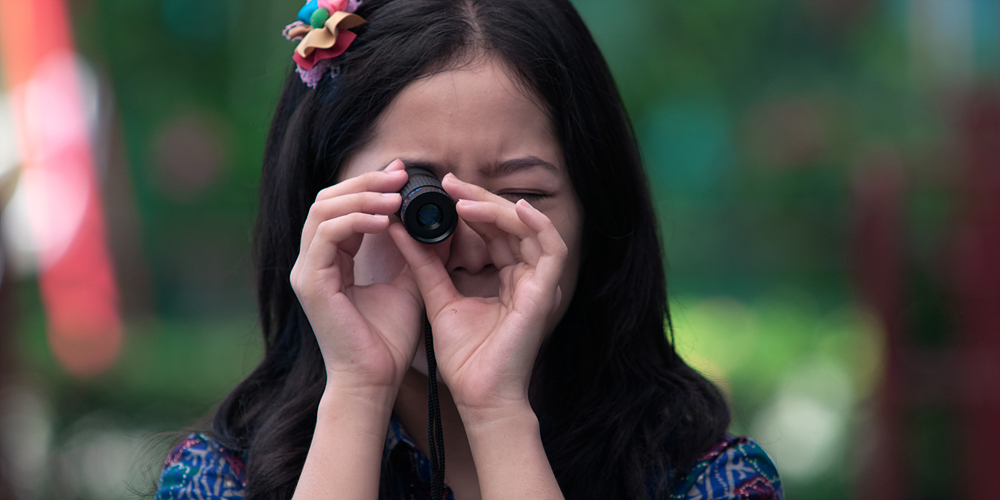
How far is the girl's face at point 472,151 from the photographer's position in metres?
1.52

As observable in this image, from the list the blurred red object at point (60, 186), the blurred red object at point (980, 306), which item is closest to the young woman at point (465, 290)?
the blurred red object at point (980, 306)

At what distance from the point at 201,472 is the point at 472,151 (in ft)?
2.65

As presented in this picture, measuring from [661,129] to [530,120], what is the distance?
11.7 ft

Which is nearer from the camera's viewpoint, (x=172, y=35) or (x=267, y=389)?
(x=267, y=389)

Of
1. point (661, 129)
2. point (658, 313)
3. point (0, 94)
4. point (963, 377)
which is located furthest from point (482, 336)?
point (0, 94)

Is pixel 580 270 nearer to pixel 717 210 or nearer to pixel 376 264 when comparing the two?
pixel 376 264

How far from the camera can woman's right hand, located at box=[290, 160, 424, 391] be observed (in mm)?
1448

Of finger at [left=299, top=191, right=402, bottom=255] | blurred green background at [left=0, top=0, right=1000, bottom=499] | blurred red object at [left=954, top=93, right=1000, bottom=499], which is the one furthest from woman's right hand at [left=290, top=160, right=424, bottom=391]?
blurred red object at [left=954, top=93, right=1000, bottom=499]

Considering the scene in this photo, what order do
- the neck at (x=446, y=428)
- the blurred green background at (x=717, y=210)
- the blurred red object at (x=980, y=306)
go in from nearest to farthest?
the neck at (x=446, y=428)
the blurred red object at (x=980, y=306)
the blurred green background at (x=717, y=210)

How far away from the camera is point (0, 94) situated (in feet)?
15.2

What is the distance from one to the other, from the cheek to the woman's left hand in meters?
0.10

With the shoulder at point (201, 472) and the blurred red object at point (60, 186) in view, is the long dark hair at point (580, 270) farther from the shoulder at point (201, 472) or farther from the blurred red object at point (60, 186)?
the blurred red object at point (60, 186)

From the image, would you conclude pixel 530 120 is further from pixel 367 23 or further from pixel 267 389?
pixel 267 389

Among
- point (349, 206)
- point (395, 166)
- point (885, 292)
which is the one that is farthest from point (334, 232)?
point (885, 292)
